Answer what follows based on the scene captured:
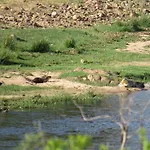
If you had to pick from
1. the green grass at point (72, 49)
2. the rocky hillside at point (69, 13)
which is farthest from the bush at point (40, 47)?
the rocky hillside at point (69, 13)

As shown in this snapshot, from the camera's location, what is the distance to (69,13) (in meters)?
31.2

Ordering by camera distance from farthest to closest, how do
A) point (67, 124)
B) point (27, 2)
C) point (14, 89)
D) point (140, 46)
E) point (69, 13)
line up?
point (27, 2) < point (69, 13) < point (140, 46) < point (14, 89) < point (67, 124)

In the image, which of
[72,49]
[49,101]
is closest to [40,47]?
[72,49]

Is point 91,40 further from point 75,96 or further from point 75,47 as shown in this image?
point 75,96

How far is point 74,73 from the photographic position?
1709 cm

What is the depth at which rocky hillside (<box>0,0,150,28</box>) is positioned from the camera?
28.1 metres

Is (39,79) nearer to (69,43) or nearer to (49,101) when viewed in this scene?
(49,101)

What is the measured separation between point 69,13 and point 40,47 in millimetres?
10374

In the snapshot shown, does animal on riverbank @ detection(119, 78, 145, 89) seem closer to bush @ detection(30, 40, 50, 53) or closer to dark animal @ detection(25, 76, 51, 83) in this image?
dark animal @ detection(25, 76, 51, 83)

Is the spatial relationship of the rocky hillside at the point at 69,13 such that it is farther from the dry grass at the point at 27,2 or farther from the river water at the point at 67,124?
the river water at the point at 67,124

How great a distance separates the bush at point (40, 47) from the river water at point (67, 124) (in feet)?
23.7

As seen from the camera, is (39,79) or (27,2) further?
(27,2)

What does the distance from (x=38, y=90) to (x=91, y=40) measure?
1013 centimetres

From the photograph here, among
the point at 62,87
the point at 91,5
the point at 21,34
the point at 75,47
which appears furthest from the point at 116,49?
the point at 91,5
